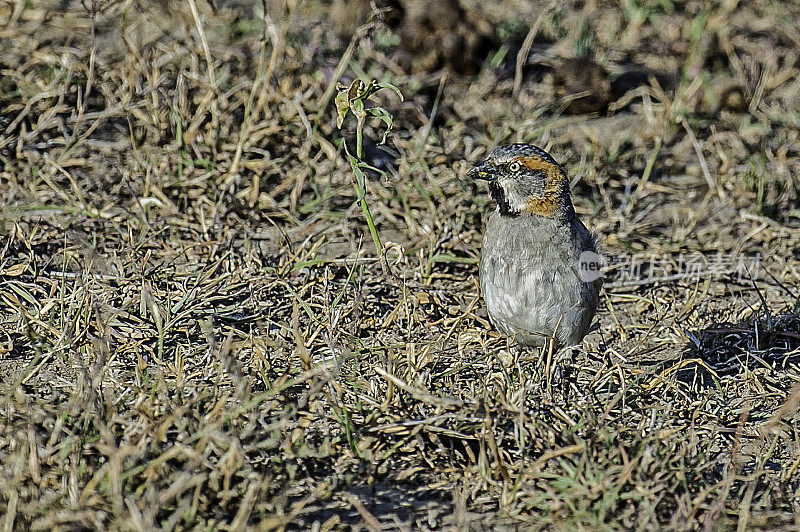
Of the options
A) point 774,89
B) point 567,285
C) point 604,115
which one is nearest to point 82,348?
point 567,285

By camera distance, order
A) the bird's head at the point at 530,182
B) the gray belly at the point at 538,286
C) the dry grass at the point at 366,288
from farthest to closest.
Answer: the bird's head at the point at 530,182 → the gray belly at the point at 538,286 → the dry grass at the point at 366,288

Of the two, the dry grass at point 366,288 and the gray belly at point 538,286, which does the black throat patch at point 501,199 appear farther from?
the dry grass at point 366,288

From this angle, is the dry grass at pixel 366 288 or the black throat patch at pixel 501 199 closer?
the dry grass at pixel 366 288

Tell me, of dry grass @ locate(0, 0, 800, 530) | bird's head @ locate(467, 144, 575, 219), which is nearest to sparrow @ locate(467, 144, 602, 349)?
bird's head @ locate(467, 144, 575, 219)

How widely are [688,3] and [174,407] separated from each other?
5133mm

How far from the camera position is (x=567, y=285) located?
374 cm

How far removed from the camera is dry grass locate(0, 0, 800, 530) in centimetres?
299

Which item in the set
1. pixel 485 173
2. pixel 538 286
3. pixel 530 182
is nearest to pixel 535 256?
pixel 538 286

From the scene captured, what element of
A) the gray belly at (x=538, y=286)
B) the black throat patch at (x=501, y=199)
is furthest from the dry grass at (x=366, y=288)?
the black throat patch at (x=501, y=199)

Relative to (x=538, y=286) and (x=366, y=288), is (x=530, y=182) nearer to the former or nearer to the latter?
(x=538, y=286)

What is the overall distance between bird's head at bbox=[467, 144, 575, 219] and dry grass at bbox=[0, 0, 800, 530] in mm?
600

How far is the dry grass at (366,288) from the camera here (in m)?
2.99

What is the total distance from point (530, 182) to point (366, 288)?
93cm

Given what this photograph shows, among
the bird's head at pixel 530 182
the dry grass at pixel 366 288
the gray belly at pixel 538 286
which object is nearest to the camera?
the dry grass at pixel 366 288
